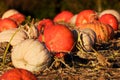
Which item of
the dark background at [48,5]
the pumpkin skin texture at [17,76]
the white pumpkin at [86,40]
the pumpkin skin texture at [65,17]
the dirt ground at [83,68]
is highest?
the dark background at [48,5]

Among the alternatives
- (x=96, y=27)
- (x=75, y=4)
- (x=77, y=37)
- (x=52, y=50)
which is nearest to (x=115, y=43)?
(x=96, y=27)

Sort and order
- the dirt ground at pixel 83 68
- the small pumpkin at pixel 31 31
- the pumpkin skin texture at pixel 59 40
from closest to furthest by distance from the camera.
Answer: the dirt ground at pixel 83 68
the pumpkin skin texture at pixel 59 40
the small pumpkin at pixel 31 31

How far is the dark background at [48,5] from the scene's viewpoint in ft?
34.6

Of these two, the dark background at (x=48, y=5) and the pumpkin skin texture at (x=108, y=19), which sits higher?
the dark background at (x=48, y=5)

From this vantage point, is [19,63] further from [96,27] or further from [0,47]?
[96,27]

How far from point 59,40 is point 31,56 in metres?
0.37

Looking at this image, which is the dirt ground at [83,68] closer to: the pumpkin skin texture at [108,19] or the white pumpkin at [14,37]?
the white pumpkin at [14,37]

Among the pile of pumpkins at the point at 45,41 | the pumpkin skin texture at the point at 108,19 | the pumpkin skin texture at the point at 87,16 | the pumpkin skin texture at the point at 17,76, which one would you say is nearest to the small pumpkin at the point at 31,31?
the pile of pumpkins at the point at 45,41

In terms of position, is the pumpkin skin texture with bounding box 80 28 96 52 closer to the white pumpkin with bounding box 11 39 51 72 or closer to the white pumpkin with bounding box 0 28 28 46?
the white pumpkin with bounding box 0 28 28 46

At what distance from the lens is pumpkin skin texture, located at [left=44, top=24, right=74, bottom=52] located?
3078 mm

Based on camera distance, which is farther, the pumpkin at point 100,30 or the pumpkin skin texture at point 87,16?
the pumpkin skin texture at point 87,16

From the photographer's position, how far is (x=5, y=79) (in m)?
2.32

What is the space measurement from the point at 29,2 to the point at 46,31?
8125 millimetres

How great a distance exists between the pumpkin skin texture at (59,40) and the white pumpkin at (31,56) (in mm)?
249
